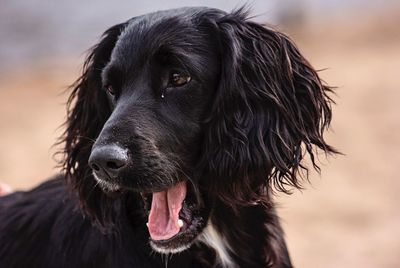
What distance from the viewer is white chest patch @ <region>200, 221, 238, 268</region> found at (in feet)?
13.0

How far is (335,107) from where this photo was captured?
1101 cm

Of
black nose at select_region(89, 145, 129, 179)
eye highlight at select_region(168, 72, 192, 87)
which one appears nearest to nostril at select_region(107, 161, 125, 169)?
black nose at select_region(89, 145, 129, 179)

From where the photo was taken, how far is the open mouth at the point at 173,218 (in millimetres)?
3693

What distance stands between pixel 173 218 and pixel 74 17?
14.9 m

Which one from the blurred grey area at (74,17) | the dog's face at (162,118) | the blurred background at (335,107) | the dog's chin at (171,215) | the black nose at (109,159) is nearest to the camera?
the black nose at (109,159)

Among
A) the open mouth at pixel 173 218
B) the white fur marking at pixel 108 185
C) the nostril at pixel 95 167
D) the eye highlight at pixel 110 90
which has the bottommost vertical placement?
the open mouth at pixel 173 218

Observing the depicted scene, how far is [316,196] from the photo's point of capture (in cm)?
897

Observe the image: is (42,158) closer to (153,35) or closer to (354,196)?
(354,196)

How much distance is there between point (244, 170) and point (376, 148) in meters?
6.45

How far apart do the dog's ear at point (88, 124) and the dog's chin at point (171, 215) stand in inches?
7.5

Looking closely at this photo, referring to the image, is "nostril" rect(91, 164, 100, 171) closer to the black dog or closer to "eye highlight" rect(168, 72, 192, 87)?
the black dog

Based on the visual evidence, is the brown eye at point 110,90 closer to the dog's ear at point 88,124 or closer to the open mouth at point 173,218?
the dog's ear at point 88,124

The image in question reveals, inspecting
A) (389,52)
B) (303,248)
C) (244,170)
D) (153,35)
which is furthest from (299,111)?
(389,52)

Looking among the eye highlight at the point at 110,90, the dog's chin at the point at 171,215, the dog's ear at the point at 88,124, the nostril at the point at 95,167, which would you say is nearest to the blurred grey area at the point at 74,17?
the dog's ear at the point at 88,124
